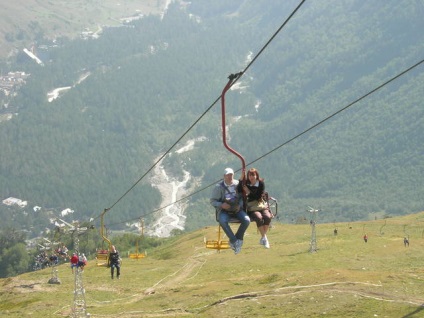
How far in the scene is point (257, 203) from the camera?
27.8m

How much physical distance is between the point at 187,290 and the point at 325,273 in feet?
43.8

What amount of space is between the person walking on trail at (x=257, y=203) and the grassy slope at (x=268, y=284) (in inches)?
628

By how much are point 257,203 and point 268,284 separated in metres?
31.3

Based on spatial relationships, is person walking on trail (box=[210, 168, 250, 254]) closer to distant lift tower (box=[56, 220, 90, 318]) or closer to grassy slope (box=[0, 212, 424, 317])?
grassy slope (box=[0, 212, 424, 317])

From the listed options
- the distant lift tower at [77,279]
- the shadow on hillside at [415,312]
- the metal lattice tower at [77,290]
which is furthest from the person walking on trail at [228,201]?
the metal lattice tower at [77,290]

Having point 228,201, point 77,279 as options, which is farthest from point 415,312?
point 77,279

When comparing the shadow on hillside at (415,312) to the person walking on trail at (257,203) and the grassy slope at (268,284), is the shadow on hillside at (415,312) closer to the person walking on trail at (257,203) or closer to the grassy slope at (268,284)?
the grassy slope at (268,284)

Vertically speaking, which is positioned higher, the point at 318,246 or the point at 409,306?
the point at 318,246

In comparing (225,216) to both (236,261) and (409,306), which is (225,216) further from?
(236,261)

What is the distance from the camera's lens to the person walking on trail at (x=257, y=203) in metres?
27.3

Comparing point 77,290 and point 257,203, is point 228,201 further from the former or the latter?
point 77,290

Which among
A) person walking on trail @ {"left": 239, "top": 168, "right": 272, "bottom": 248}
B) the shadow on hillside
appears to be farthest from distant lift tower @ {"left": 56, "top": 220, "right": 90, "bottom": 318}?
person walking on trail @ {"left": 239, "top": 168, "right": 272, "bottom": 248}

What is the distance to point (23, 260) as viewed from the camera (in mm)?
197125

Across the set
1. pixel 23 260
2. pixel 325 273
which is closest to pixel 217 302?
pixel 325 273
